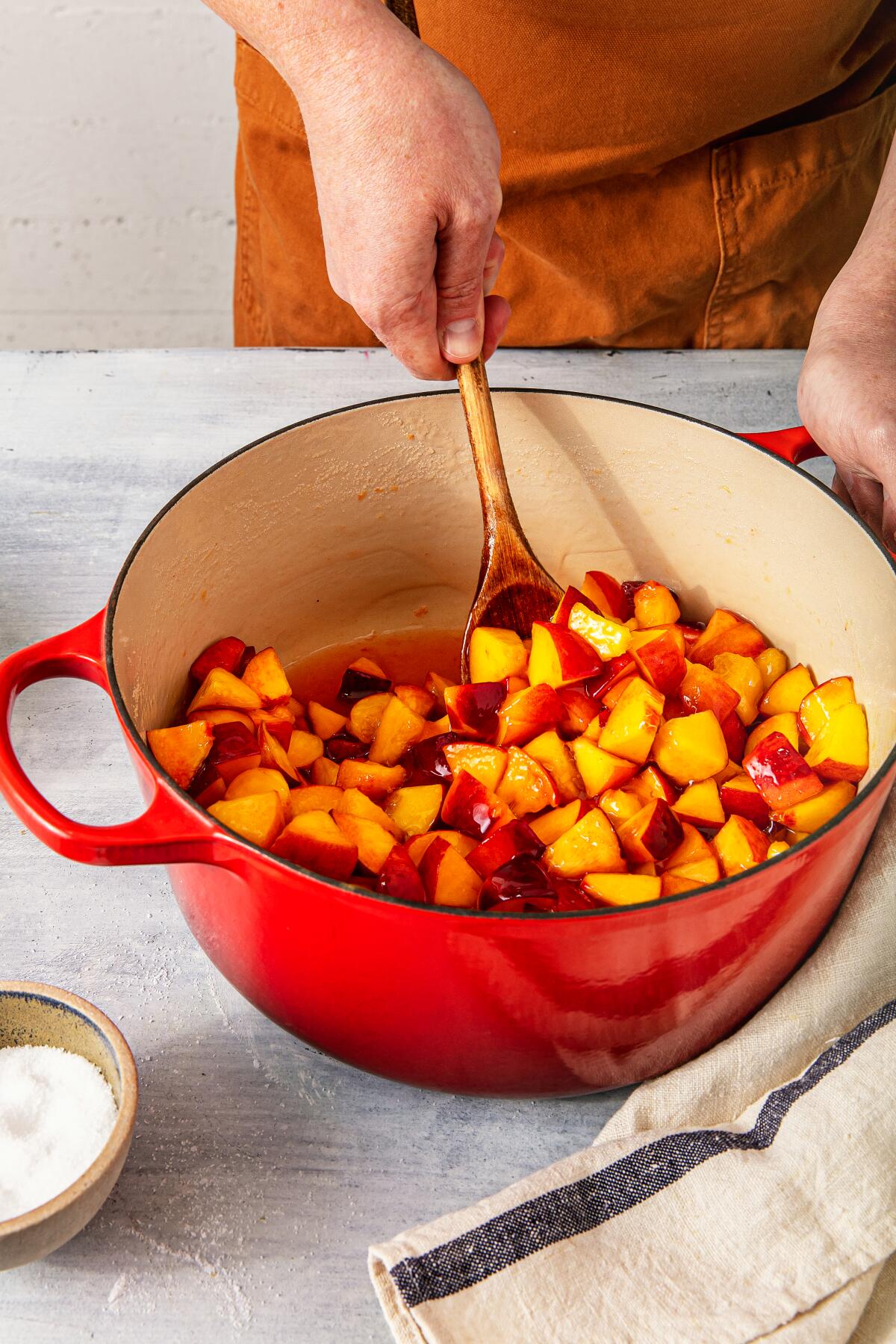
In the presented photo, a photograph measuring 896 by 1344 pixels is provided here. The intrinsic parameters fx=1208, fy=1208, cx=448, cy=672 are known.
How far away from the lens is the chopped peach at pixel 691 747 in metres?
1.10

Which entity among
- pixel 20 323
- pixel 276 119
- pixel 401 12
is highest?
pixel 401 12

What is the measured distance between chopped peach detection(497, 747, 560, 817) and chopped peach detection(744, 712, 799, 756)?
214 millimetres

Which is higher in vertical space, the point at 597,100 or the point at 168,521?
the point at 597,100

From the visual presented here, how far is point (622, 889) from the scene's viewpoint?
0.93 m

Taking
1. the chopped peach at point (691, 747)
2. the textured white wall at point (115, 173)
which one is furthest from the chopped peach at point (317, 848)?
the textured white wall at point (115, 173)

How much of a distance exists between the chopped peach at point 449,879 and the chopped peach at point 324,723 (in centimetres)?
28

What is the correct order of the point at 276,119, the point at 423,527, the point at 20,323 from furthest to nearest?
the point at 20,323 → the point at 276,119 → the point at 423,527

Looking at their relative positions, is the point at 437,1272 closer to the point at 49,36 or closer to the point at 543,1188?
the point at 543,1188

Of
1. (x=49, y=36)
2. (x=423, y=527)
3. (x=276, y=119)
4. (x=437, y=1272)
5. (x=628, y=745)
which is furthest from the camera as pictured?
(x=49, y=36)

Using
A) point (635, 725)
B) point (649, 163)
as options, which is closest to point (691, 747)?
point (635, 725)

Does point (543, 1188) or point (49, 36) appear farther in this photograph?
point (49, 36)

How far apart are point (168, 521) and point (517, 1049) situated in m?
0.57

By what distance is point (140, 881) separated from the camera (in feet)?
3.69

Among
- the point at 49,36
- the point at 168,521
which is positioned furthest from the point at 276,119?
the point at 49,36
